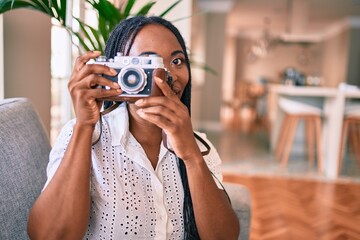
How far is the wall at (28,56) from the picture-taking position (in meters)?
1.47

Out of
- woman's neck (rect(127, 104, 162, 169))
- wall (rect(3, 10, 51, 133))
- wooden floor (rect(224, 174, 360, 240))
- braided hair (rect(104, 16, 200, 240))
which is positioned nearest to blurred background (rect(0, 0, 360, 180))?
wall (rect(3, 10, 51, 133))

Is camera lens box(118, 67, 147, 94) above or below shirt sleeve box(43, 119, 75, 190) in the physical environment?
above

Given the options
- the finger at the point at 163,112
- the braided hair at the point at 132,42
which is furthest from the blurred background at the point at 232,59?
the finger at the point at 163,112

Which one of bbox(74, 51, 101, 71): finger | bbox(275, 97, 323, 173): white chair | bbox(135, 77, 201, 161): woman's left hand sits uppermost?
bbox(74, 51, 101, 71): finger

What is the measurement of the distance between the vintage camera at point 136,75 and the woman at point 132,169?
0.05ft

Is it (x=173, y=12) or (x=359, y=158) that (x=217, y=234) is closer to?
(x=173, y=12)

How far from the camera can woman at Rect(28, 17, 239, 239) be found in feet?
2.46

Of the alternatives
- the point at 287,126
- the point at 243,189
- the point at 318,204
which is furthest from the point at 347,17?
the point at 243,189

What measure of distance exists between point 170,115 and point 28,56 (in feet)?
3.50

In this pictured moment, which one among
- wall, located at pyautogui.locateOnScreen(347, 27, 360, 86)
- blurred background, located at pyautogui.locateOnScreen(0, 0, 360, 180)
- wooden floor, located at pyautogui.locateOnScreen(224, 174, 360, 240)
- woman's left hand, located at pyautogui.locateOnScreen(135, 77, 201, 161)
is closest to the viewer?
woman's left hand, located at pyautogui.locateOnScreen(135, 77, 201, 161)

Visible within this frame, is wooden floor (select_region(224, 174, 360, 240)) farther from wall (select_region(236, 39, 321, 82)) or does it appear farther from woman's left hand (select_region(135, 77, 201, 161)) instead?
wall (select_region(236, 39, 321, 82))

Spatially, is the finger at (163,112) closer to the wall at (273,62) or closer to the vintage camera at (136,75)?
the vintage camera at (136,75)

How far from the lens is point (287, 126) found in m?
4.12

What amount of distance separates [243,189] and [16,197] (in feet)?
2.79
